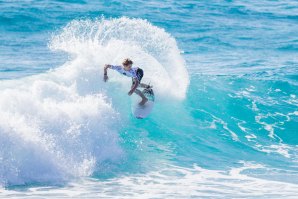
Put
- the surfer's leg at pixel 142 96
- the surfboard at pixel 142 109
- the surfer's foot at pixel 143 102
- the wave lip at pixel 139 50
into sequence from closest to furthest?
1. the surfer's leg at pixel 142 96
2. the surfer's foot at pixel 143 102
3. the surfboard at pixel 142 109
4. the wave lip at pixel 139 50

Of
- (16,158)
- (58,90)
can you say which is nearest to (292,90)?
(58,90)

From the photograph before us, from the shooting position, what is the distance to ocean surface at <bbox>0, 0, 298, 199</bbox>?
42.8 feet

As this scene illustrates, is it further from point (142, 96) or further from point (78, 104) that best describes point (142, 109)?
point (78, 104)

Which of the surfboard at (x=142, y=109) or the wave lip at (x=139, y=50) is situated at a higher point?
the wave lip at (x=139, y=50)

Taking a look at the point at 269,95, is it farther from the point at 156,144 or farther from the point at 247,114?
the point at 156,144

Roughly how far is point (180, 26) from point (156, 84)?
12847 mm

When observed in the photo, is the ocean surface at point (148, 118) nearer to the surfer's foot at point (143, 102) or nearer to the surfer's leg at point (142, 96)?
the surfer's foot at point (143, 102)

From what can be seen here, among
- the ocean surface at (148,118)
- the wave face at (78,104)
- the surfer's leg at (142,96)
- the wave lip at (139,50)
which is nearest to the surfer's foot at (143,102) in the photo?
the surfer's leg at (142,96)

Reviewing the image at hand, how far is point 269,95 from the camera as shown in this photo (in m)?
21.2

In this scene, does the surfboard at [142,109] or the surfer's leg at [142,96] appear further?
the surfboard at [142,109]

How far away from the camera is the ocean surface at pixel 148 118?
42.8 ft

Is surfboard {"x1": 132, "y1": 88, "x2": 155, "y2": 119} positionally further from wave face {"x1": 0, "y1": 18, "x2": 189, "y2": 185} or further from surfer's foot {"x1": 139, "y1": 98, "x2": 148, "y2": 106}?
wave face {"x1": 0, "y1": 18, "x2": 189, "y2": 185}

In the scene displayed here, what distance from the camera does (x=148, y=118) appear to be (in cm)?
1786

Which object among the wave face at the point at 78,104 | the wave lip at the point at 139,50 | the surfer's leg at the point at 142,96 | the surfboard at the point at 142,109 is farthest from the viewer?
the wave lip at the point at 139,50
